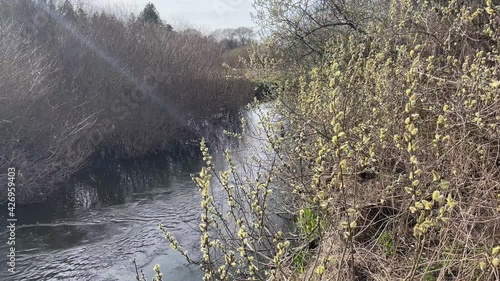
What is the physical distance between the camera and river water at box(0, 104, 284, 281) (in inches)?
246

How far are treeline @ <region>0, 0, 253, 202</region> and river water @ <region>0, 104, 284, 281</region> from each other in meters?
1.17

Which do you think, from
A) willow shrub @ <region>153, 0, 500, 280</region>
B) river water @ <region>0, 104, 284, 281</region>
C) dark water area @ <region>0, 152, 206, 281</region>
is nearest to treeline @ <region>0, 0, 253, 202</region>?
dark water area @ <region>0, 152, 206, 281</region>

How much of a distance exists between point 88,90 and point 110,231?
6821 mm

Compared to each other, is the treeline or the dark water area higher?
the treeline

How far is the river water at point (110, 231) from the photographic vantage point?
246 inches

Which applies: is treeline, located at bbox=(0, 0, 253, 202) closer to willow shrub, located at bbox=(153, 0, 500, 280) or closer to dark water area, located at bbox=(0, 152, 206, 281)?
dark water area, located at bbox=(0, 152, 206, 281)

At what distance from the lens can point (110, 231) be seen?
7738 millimetres

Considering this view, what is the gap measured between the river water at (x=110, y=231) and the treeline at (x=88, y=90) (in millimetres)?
1168

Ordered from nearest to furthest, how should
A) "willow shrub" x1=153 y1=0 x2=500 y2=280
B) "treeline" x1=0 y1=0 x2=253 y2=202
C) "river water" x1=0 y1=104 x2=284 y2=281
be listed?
"willow shrub" x1=153 y1=0 x2=500 y2=280 < "river water" x1=0 y1=104 x2=284 y2=281 < "treeline" x1=0 y1=0 x2=253 y2=202

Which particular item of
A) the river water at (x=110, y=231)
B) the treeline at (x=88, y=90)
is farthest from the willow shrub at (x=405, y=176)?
the treeline at (x=88, y=90)

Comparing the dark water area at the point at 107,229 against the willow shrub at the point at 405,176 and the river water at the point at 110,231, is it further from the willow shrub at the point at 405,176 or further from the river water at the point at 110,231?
the willow shrub at the point at 405,176

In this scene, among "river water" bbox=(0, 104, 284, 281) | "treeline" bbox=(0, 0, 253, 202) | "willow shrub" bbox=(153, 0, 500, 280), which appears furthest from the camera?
"treeline" bbox=(0, 0, 253, 202)

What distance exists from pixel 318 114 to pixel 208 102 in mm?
12999

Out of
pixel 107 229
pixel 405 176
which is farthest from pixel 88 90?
pixel 405 176
